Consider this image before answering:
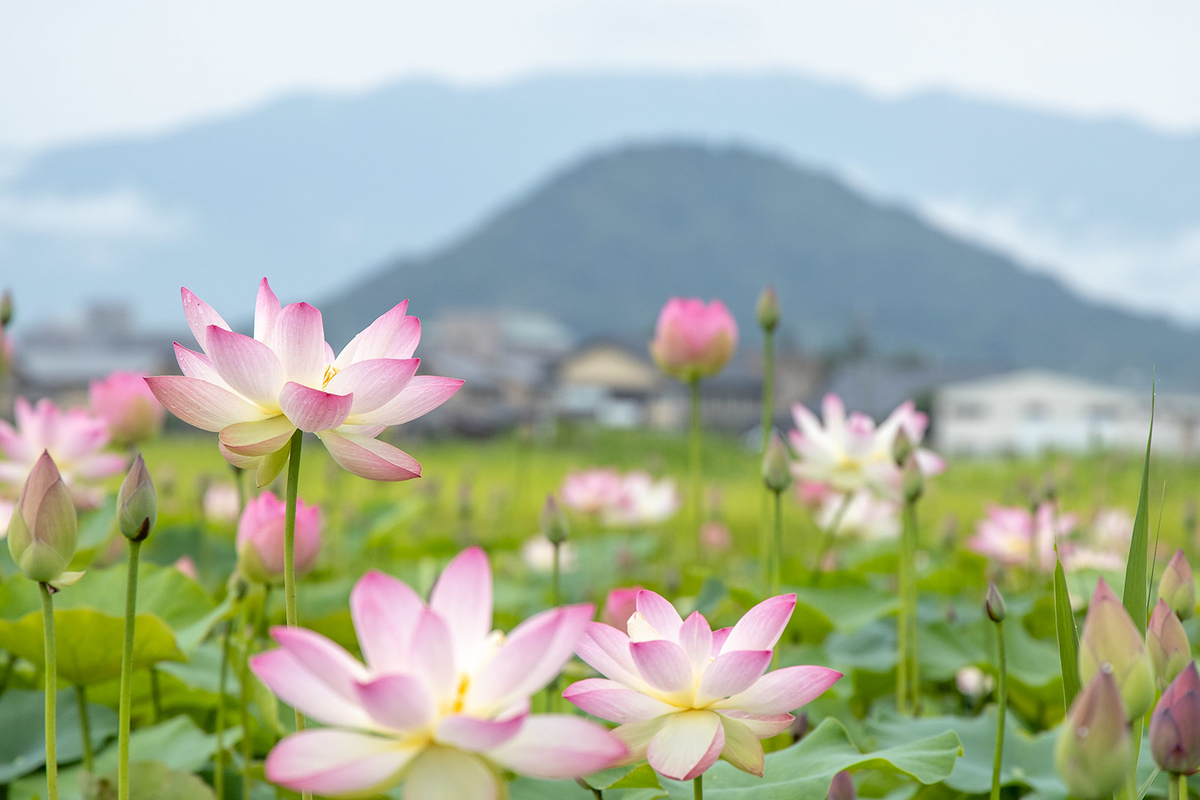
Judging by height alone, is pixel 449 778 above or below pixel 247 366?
below

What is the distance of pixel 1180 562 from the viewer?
633 mm

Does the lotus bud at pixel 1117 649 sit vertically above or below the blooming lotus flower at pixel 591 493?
above

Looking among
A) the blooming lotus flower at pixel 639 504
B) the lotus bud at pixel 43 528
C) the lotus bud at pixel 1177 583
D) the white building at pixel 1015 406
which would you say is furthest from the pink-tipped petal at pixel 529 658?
the white building at pixel 1015 406

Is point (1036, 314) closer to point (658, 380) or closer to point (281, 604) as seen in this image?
point (658, 380)

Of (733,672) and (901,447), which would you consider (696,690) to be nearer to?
(733,672)

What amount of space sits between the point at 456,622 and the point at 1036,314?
111068mm

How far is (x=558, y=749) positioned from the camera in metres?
0.39

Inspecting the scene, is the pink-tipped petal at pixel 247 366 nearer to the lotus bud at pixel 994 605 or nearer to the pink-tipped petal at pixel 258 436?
the pink-tipped petal at pixel 258 436

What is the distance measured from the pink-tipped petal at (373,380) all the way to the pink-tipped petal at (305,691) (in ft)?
0.59

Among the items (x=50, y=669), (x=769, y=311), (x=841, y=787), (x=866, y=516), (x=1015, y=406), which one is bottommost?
(x=1015, y=406)

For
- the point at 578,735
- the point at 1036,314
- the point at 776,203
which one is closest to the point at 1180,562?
the point at 578,735

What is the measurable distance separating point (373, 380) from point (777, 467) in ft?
1.69

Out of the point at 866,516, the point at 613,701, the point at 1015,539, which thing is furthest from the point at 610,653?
the point at 866,516

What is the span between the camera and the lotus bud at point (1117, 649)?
415 mm
